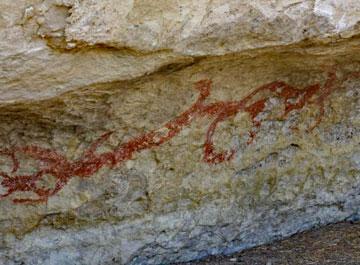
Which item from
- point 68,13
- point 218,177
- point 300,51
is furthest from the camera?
point 218,177

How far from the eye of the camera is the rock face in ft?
5.24

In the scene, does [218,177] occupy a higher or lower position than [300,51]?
lower

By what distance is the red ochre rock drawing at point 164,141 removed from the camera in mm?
1871

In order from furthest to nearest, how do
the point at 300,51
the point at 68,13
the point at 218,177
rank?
the point at 218,177, the point at 300,51, the point at 68,13

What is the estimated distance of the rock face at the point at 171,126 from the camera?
160 centimetres

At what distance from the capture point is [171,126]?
1973 mm

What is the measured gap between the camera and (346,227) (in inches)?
94.5

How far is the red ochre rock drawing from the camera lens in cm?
187

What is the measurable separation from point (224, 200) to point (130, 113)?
479mm

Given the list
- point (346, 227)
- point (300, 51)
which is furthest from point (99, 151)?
point (346, 227)

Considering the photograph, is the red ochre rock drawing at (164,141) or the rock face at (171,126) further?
the red ochre rock drawing at (164,141)

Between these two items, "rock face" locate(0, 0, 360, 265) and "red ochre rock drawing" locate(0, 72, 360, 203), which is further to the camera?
"red ochre rock drawing" locate(0, 72, 360, 203)

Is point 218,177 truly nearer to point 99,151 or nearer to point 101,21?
point 99,151

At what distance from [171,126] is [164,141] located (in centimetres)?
5
